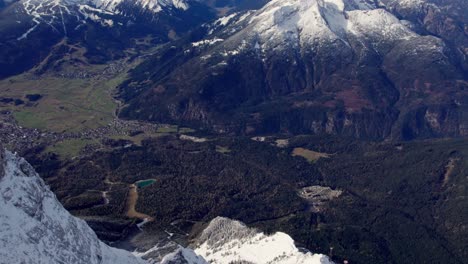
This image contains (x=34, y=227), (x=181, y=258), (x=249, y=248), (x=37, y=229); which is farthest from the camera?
(x=249, y=248)

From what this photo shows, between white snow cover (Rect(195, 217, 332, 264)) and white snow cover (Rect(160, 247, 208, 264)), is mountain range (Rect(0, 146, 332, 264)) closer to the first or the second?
white snow cover (Rect(160, 247, 208, 264))

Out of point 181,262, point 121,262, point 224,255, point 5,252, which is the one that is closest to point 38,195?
point 5,252

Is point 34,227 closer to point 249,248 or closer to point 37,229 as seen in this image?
point 37,229

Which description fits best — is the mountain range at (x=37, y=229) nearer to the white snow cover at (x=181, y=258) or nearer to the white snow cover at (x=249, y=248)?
the white snow cover at (x=181, y=258)

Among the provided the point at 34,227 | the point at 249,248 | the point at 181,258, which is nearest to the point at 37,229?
the point at 34,227

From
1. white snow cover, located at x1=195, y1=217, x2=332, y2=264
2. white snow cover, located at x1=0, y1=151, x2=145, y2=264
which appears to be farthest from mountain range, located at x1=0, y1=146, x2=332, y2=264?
white snow cover, located at x1=195, y1=217, x2=332, y2=264
